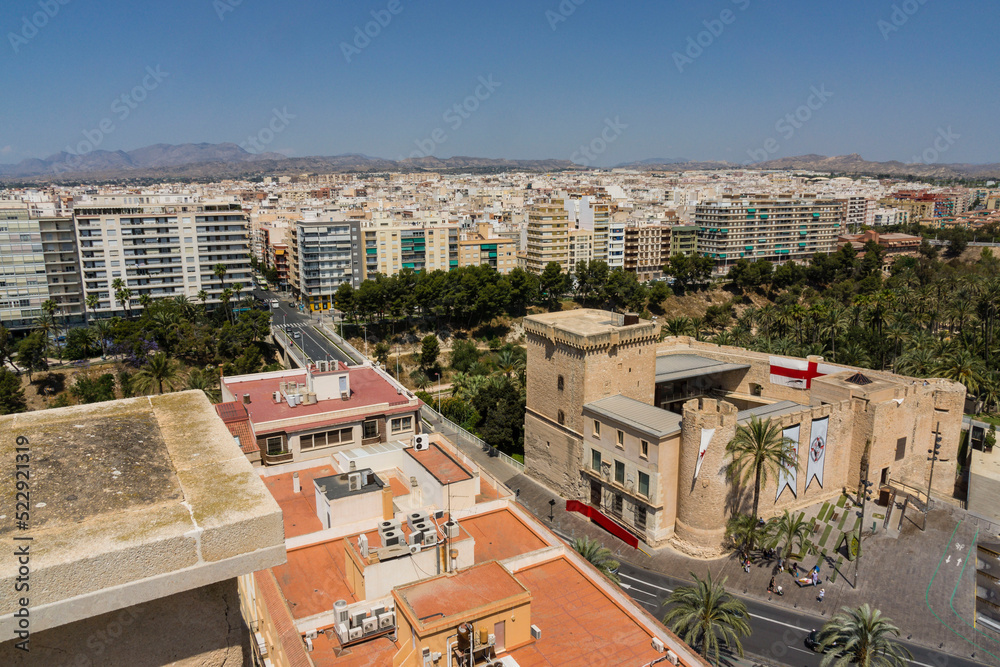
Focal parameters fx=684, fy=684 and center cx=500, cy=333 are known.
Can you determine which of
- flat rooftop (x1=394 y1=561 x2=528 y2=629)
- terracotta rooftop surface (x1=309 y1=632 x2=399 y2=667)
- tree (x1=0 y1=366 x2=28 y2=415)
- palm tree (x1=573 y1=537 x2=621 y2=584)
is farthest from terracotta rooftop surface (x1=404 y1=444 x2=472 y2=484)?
tree (x1=0 y1=366 x2=28 y2=415)

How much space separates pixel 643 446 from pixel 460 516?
14060 mm

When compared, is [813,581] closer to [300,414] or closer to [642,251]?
[300,414]

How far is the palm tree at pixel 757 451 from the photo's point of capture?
31797 millimetres

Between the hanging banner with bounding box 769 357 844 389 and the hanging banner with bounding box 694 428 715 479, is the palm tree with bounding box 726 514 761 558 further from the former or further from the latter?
the hanging banner with bounding box 769 357 844 389

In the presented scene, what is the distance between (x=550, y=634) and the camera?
15.9 metres

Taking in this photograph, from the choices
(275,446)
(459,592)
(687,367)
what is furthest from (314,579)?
(687,367)

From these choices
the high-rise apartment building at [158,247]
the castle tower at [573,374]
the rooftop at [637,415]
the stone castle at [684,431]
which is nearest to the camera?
the stone castle at [684,431]

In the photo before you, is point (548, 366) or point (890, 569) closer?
point (890, 569)

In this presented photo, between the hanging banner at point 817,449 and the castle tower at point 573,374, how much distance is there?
8695 millimetres

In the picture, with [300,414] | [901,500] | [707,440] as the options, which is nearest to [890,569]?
[901,500]

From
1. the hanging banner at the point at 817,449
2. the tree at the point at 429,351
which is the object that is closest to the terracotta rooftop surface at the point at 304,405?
the hanging banner at the point at 817,449

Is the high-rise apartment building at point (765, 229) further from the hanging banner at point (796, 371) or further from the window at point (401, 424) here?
the window at point (401, 424)

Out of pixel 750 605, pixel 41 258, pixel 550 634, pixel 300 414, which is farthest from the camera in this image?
pixel 41 258

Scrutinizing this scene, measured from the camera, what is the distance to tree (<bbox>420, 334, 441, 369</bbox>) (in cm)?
7500
